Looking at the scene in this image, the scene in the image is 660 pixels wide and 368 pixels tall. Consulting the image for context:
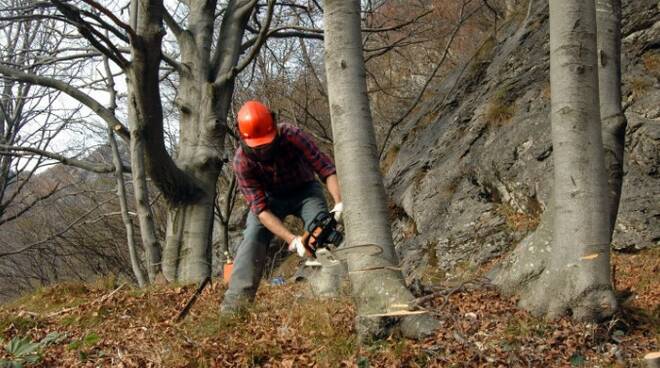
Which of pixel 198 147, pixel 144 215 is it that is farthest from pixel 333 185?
pixel 144 215

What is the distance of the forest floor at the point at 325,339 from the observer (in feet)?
10.7

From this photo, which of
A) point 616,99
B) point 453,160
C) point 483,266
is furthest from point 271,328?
point 453,160

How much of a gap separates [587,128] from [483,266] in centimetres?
369

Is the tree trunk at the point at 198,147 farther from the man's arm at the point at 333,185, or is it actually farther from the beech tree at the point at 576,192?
the beech tree at the point at 576,192

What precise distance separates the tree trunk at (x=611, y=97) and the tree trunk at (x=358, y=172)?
4.73 ft

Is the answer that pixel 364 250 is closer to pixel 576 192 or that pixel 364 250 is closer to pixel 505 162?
pixel 576 192

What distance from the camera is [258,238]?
16.2 ft

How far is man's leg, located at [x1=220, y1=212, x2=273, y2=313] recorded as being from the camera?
4.71 meters

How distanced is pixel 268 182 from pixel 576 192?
7.80 feet

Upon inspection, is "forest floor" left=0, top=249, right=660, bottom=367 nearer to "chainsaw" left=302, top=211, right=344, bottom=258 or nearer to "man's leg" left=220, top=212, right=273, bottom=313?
"man's leg" left=220, top=212, right=273, bottom=313

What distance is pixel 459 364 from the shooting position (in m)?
3.19

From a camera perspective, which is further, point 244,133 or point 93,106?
point 93,106

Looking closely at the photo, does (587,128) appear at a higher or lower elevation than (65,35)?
lower

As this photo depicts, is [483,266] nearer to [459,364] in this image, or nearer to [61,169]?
[459,364]
